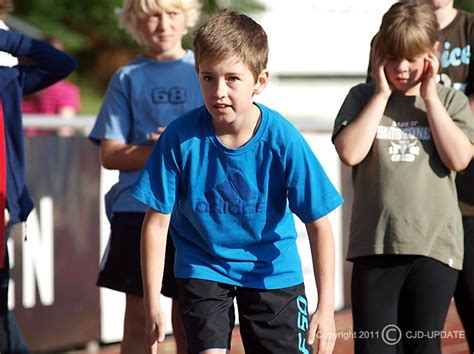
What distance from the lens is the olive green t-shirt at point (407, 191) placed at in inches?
205

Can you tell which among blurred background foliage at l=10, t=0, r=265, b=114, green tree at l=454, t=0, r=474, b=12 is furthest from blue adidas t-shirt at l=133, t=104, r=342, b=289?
green tree at l=454, t=0, r=474, b=12

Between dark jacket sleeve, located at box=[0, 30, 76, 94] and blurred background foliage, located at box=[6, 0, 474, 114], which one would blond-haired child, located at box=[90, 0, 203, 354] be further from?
blurred background foliage, located at box=[6, 0, 474, 114]

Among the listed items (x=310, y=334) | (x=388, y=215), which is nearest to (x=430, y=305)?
(x=388, y=215)

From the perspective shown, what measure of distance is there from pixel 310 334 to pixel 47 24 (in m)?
20.8

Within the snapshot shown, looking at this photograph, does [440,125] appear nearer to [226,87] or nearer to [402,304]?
[402,304]

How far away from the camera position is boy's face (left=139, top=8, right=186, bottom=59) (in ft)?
19.0

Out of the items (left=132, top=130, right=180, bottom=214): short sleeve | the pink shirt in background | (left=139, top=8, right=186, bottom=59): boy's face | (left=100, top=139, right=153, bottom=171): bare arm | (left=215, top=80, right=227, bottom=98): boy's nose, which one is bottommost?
the pink shirt in background

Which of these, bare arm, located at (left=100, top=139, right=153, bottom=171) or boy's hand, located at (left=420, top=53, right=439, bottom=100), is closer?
boy's hand, located at (left=420, top=53, right=439, bottom=100)

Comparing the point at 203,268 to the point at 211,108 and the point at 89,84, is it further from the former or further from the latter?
the point at 89,84

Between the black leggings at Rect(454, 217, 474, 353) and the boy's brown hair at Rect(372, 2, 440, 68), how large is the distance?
2.95 feet

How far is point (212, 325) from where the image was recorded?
179 inches

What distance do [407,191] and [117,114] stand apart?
1.48 m

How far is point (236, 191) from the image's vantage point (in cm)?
454

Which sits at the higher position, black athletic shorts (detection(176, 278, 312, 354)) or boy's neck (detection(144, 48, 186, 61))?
boy's neck (detection(144, 48, 186, 61))
